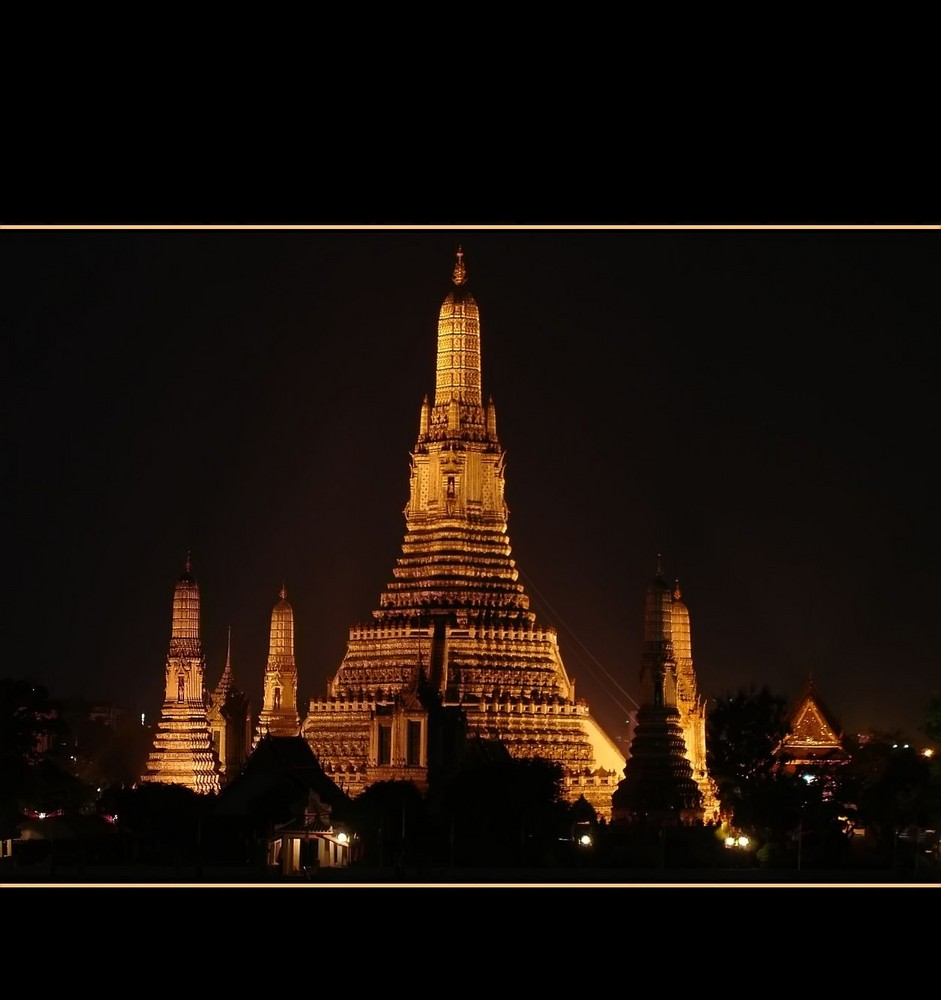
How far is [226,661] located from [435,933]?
92.3ft

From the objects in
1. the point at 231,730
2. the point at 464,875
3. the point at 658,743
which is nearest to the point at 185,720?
the point at 231,730

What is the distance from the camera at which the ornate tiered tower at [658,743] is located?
45044 millimetres

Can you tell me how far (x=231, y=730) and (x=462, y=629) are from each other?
4154 mm

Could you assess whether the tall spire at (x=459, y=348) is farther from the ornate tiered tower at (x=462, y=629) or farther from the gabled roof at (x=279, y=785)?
the gabled roof at (x=279, y=785)

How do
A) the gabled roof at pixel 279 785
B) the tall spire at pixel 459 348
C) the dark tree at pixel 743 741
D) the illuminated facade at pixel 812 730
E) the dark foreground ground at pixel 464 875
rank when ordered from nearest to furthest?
1. the dark foreground ground at pixel 464 875
2. the gabled roof at pixel 279 785
3. the dark tree at pixel 743 741
4. the tall spire at pixel 459 348
5. the illuminated facade at pixel 812 730

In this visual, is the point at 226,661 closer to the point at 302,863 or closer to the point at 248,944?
the point at 302,863

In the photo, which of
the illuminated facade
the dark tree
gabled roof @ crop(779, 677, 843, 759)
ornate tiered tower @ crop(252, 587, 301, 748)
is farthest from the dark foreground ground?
gabled roof @ crop(779, 677, 843, 759)

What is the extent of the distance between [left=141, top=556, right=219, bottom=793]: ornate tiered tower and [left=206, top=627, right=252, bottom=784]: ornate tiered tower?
24 centimetres

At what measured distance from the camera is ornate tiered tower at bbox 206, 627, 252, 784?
48250 mm

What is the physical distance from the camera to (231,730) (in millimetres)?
48531

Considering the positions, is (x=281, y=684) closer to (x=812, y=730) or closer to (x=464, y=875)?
(x=812, y=730)

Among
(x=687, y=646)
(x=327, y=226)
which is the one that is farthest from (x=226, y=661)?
(x=327, y=226)

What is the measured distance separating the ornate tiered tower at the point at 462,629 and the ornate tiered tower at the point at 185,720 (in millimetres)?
1699

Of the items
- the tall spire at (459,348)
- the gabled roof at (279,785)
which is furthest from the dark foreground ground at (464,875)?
the tall spire at (459,348)
